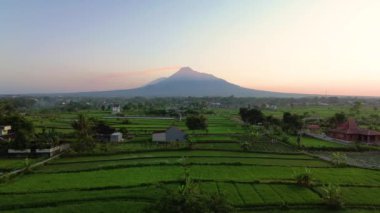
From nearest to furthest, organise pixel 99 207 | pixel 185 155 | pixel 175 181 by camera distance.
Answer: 1. pixel 99 207
2. pixel 175 181
3. pixel 185 155

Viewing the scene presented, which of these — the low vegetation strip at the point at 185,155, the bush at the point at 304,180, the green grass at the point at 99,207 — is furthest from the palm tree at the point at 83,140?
the bush at the point at 304,180

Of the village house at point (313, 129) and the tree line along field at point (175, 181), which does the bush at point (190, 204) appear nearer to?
the tree line along field at point (175, 181)

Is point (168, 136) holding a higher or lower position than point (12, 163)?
higher

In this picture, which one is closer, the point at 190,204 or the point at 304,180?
the point at 190,204

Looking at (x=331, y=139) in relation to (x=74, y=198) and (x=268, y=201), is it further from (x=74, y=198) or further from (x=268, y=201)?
(x=74, y=198)

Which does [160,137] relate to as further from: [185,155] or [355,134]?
[355,134]

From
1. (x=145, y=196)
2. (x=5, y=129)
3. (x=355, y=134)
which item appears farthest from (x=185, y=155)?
(x=5, y=129)

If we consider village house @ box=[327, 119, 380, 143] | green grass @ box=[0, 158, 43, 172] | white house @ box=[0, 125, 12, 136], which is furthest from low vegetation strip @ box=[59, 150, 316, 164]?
white house @ box=[0, 125, 12, 136]

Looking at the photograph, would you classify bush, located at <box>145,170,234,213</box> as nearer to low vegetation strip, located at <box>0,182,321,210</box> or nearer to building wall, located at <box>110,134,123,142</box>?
low vegetation strip, located at <box>0,182,321,210</box>
